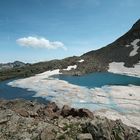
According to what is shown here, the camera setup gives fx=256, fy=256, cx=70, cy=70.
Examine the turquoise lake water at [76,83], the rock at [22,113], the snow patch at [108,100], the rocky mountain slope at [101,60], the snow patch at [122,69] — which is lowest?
the snow patch at [108,100]

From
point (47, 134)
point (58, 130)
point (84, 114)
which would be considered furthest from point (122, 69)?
→ point (47, 134)

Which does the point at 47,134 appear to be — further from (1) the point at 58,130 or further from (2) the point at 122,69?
(2) the point at 122,69

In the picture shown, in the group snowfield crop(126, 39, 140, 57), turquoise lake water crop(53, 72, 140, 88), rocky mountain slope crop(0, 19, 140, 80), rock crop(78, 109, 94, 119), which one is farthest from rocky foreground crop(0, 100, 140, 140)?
snowfield crop(126, 39, 140, 57)

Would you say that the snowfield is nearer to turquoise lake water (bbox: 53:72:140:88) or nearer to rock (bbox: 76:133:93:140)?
turquoise lake water (bbox: 53:72:140:88)

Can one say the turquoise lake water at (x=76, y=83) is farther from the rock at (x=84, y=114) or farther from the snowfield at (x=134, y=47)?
the snowfield at (x=134, y=47)

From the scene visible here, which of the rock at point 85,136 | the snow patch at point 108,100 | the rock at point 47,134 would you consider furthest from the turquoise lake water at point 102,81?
the rock at point 47,134

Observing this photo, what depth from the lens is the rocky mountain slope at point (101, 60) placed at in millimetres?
137500

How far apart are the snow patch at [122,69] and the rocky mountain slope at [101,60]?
2335 mm

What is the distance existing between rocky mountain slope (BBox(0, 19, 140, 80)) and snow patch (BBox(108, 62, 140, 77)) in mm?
2335

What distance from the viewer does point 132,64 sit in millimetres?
140500

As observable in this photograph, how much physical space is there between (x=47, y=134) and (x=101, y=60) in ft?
444

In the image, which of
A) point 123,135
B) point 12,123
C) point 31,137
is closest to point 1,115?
point 12,123

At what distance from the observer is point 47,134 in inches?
957

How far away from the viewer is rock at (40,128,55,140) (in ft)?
78.0
